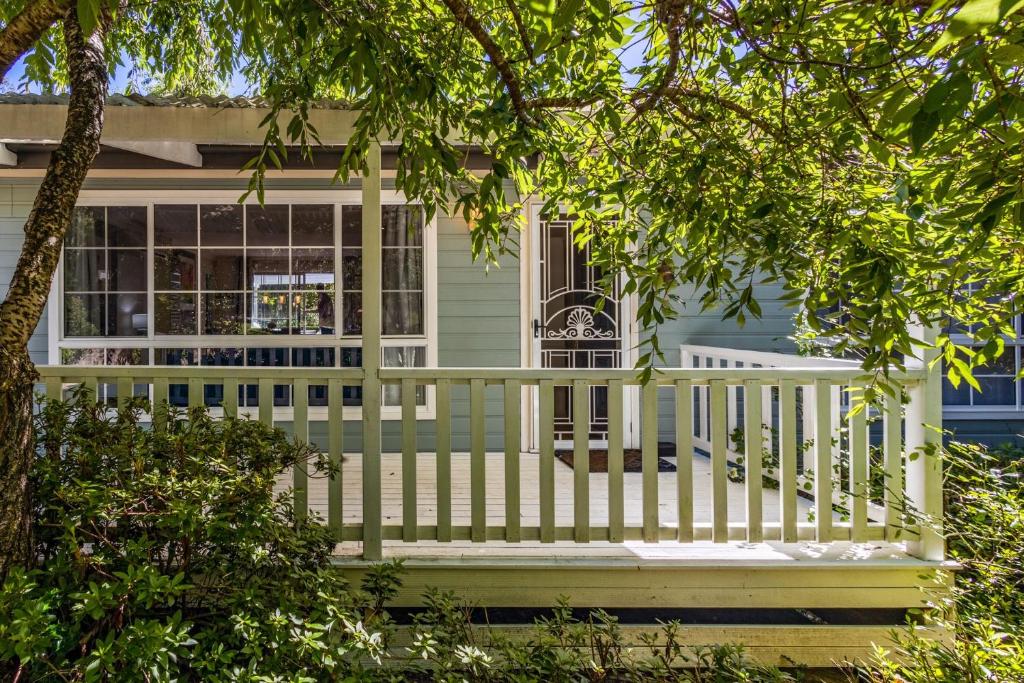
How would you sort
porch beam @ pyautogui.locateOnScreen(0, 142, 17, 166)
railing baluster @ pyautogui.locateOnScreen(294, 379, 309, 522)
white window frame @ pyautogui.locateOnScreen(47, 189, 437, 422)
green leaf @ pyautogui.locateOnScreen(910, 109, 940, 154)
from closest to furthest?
green leaf @ pyautogui.locateOnScreen(910, 109, 940, 154) → railing baluster @ pyautogui.locateOnScreen(294, 379, 309, 522) → porch beam @ pyautogui.locateOnScreen(0, 142, 17, 166) → white window frame @ pyautogui.locateOnScreen(47, 189, 437, 422)

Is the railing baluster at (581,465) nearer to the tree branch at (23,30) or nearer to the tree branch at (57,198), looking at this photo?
the tree branch at (57,198)

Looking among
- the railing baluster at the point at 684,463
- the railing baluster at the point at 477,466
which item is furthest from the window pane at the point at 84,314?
the railing baluster at the point at 684,463

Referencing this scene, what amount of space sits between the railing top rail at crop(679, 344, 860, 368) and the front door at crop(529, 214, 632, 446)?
27.0 inches

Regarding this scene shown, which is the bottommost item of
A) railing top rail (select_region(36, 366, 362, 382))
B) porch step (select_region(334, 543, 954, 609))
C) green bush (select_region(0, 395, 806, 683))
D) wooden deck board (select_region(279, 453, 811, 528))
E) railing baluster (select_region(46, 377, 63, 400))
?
porch step (select_region(334, 543, 954, 609))

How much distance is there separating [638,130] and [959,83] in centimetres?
170

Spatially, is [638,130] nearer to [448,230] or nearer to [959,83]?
[959,83]

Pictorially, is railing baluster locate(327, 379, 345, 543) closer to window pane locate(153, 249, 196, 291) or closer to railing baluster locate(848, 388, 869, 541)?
railing baluster locate(848, 388, 869, 541)

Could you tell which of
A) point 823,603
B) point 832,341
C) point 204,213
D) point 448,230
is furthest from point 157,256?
point 832,341

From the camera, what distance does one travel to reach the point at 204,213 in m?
4.73

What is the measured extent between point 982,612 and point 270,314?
483cm

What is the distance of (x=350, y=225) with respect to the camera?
477 centimetres

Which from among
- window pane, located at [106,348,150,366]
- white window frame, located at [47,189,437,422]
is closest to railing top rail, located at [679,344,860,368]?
white window frame, located at [47,189,437,422]

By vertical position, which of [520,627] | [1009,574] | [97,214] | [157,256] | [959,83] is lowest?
[520,627]

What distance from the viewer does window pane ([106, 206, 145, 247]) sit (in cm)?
470
